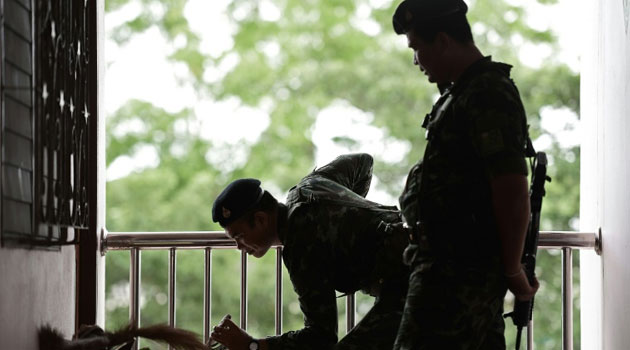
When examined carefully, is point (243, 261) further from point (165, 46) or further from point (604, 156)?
point (165, 46)

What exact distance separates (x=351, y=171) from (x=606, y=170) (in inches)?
33.7

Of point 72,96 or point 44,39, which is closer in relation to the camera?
point 44,39

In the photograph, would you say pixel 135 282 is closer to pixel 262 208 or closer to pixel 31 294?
pixel 262 208

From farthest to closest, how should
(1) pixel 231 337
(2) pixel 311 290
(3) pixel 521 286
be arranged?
1. (1) pixel 231 337
2. (2) pixel 311 290
3. (3) pixel 521 286

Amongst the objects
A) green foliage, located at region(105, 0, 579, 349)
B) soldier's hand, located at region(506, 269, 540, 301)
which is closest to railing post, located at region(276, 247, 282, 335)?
soldier's hand, located at region(506, 269, 540, 301)

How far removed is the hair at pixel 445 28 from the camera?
2045 mm

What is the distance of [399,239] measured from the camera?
260cm

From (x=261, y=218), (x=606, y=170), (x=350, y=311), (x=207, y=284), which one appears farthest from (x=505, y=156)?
(x=207, y=284)

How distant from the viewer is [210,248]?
11.1 ft

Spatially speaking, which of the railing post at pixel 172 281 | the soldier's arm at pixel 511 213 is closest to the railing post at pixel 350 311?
the railing post at pixel 172 281

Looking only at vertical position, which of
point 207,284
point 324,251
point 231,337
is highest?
point 324,251

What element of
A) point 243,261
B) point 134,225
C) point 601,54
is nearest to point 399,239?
point 243,261

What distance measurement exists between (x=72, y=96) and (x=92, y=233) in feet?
2.55

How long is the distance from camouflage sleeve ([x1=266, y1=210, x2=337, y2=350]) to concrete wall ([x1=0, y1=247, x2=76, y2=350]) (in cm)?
61
